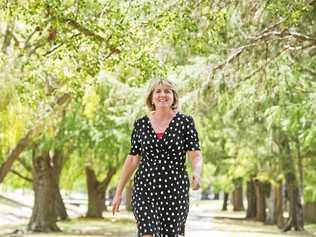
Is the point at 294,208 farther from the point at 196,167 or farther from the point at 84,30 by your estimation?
the point at 196,167

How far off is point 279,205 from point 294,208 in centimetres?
496

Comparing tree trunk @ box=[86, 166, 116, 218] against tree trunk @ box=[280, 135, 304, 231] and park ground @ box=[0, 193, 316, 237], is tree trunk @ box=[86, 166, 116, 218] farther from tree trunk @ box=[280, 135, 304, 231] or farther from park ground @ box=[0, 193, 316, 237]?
tree trunk @ box=[280, 135, 304, 231]

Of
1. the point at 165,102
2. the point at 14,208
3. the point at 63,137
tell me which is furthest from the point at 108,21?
the point at 14,208

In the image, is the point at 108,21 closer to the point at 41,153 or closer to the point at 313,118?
the point at 313,118

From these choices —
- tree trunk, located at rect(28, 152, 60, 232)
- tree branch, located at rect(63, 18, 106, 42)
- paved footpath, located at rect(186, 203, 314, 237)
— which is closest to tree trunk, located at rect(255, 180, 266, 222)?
paved footpath, located at rect(186, 203, 314, 237)

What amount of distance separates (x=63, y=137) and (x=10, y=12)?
17.5m

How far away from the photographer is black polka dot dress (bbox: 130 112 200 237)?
5.44m

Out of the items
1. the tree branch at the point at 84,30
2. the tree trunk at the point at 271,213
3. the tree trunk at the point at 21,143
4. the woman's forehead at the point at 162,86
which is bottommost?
the tree trunk at the point at 271,213

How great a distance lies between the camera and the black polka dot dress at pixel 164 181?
5.44 meters

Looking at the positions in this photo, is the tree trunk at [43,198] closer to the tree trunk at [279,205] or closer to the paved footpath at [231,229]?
the paved footpath at [231,229]

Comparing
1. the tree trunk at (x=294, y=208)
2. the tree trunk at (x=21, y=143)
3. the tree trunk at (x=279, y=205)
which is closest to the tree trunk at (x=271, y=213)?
the tree trunk at (x=279, y=205)

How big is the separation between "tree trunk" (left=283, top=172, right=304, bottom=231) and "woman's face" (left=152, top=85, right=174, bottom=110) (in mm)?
27919

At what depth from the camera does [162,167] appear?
5.49m

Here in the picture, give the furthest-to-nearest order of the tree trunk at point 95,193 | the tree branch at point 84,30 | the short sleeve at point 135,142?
the tree trunk at point 95,193, the tree branch at point 84,30, the short sleeve at point 135,142
